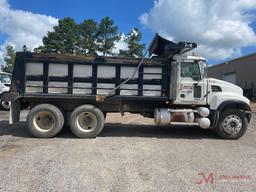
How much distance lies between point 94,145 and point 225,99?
14.9 feet

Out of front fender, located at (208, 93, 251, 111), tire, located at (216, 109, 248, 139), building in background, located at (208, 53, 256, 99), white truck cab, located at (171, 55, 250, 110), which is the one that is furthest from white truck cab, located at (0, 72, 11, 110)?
building in background, located at (208, 53, 256, 99)

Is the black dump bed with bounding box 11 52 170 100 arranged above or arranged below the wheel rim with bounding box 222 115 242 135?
above

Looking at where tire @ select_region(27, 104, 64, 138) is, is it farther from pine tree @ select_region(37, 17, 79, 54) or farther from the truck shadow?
pine tree @ select_region(37, 17, 79, 54)

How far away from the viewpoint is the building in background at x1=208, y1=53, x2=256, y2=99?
38.9 metres

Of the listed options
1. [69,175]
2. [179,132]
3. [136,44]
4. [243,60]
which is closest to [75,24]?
[136,44]

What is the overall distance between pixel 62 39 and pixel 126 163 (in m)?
57.3

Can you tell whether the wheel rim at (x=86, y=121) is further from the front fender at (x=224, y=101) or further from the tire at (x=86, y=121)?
the front fender at (x=224, y=101)

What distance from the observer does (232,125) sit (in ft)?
36.4

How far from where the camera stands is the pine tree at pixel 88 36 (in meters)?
64.8

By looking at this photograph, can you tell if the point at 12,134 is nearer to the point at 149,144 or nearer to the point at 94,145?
the point at 94,145

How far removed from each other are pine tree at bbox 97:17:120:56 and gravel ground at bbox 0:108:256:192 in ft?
181

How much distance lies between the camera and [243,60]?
138 feet

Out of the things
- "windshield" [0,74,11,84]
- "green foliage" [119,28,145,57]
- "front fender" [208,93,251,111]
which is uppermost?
"green foliage" [119,28,145,57]

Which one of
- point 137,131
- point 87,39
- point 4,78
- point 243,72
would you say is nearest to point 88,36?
point 87,39
